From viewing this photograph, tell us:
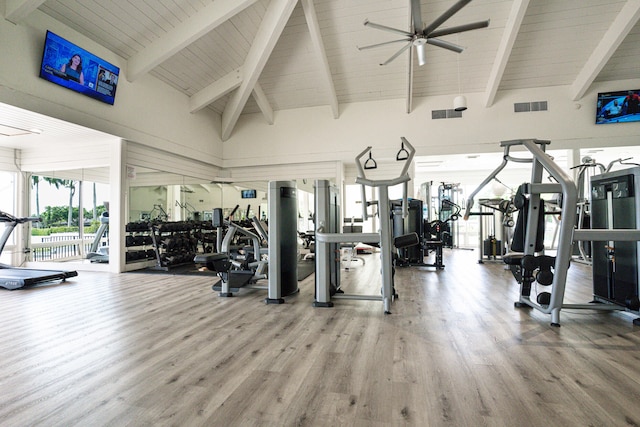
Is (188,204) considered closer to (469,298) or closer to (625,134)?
(469,298)

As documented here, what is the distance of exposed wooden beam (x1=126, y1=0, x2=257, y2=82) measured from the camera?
5.19 m

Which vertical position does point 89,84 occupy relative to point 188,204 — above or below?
above

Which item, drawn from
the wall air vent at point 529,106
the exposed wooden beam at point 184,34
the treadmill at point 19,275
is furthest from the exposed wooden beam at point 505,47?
the treadmill at point 19,275

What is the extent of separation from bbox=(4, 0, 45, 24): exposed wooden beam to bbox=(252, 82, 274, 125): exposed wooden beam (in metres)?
4.29

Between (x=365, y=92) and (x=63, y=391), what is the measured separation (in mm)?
7846

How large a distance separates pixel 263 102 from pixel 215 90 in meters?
1.29

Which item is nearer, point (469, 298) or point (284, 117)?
point (469, 298)

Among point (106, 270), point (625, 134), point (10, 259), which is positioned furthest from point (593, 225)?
point (10, 259)

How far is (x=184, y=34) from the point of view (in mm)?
5414

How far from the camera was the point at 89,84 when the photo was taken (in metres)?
5.00

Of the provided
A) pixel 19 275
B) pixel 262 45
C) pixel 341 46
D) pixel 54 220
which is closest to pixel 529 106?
pixel 341 46

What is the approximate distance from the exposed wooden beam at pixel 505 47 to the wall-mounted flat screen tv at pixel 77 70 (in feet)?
22.2

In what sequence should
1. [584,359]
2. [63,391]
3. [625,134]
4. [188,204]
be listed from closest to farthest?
[63,391], [584,359], [625,134], [188,204]

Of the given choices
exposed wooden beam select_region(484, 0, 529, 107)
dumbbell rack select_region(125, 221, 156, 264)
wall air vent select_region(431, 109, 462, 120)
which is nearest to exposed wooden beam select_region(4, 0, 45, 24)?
dumbbell rack select_region(125, 221, 156, 264)
